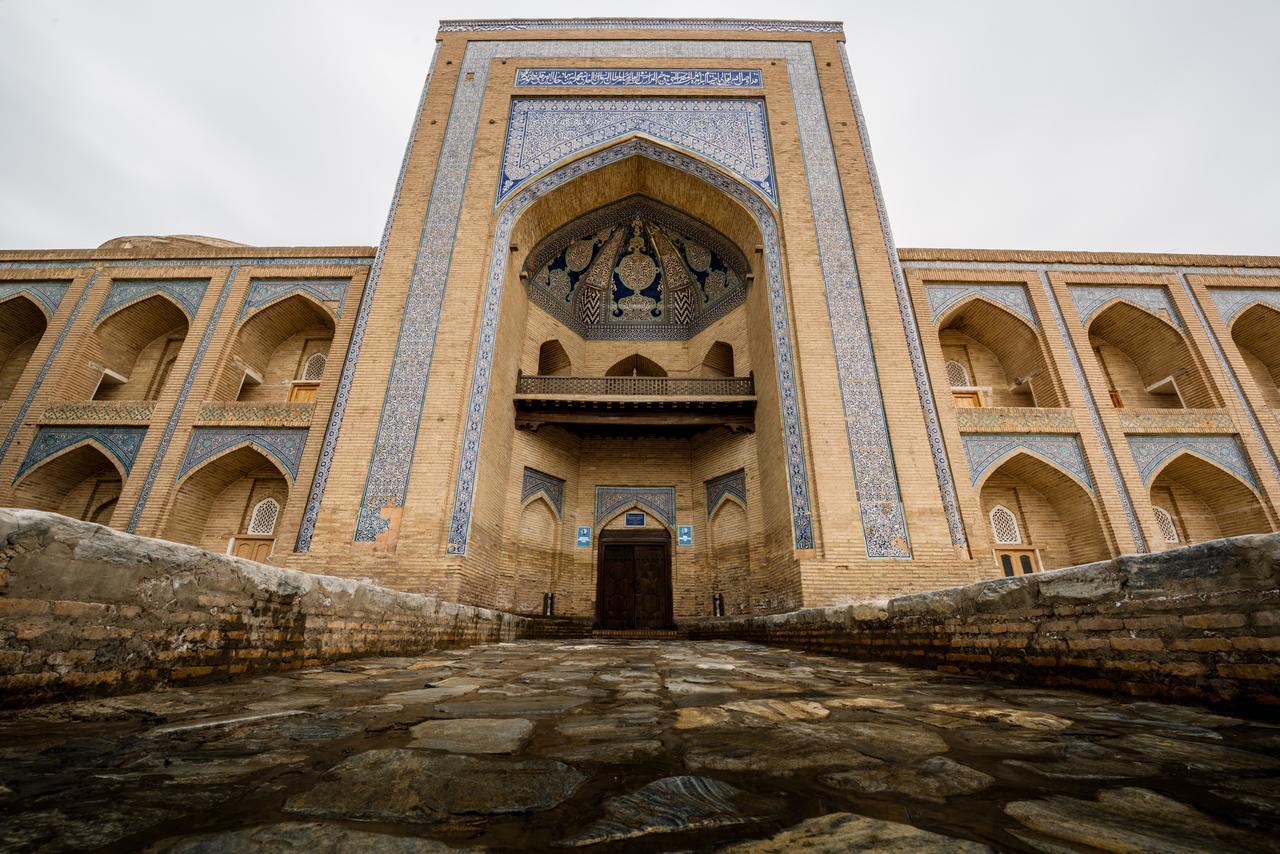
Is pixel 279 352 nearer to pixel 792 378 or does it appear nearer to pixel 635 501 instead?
pixel 635 501

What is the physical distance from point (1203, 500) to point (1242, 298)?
380 cm

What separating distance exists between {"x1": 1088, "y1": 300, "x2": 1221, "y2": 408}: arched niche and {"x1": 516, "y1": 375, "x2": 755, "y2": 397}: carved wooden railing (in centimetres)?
642

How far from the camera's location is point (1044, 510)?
29.6 ft

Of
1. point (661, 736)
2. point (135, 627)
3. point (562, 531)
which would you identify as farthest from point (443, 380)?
point (661, 736)

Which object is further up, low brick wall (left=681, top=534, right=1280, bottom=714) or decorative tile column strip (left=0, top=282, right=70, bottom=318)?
decorative tile column strip (left=0, top=282, right=70, bottom=318)

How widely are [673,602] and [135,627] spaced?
8.09 meters

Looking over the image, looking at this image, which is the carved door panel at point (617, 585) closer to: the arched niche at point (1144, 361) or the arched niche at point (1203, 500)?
the arched niche at point (1203, 500)

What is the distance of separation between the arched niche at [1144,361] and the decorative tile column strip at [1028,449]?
2.21 metres

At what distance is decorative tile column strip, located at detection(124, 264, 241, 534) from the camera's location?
812 centimetres

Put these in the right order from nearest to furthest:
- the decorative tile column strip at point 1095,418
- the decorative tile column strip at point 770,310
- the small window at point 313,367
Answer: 1. the decorative tile column strip at point 770,310
2. the decorative tile column strip at point 1095,418
3. the small window at point 313,367

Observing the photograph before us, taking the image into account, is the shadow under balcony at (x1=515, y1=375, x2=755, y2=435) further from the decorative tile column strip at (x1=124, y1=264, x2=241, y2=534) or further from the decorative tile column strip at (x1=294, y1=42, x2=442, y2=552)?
the decorative tile column strip at (x1=124, y1=264, x2=241, y2=534)

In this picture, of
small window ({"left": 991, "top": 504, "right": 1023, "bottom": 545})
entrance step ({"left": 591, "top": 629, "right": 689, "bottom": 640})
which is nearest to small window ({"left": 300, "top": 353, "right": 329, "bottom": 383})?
entrance step ({"left": 591, "top": 629, "right": 689, "bottom": 640})

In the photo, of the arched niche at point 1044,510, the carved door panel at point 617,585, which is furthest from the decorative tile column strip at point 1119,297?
the carved door panel at point 617,585

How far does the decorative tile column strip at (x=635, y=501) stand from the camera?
969 centimetres
